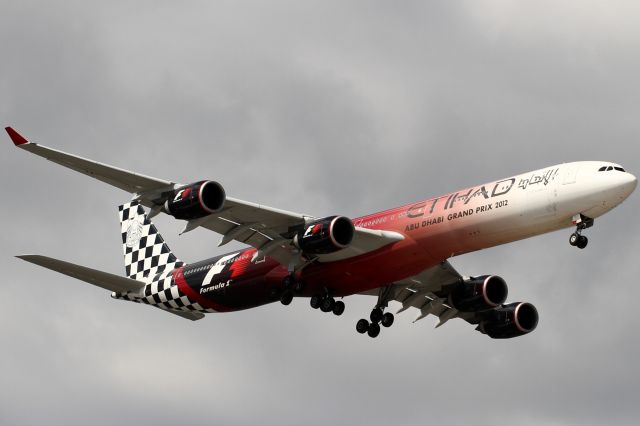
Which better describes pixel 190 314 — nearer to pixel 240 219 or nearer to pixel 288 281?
pixel 288 281

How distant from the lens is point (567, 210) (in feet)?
163

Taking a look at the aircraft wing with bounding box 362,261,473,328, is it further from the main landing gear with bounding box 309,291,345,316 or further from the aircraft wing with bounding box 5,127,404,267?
the aircraft wing with bounding box 5,127,404,267

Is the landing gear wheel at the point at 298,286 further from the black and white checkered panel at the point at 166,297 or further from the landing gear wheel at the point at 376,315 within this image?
the black and white checkered panel at the point at 166,297

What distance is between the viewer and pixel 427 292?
59.4m

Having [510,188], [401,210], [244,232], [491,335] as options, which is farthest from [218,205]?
[491,335]

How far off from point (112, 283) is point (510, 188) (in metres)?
20.0

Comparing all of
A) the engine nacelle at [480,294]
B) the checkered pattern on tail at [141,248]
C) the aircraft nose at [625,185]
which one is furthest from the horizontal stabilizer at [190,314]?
the aircraft nose at [625,185]

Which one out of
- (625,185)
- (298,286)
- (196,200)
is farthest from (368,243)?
(625,185)

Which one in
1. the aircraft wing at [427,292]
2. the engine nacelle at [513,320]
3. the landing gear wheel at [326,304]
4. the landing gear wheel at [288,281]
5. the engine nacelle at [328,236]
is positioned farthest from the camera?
the engine nacelle at [513,320]

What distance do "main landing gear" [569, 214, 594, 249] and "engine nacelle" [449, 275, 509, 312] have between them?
8.94 metres

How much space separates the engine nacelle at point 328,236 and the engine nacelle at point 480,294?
9043 millimetres

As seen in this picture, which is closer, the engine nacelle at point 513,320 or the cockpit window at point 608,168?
the cockpit window at point 608,168

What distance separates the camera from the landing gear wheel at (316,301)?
181ft

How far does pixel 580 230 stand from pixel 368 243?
8513 millimetres
